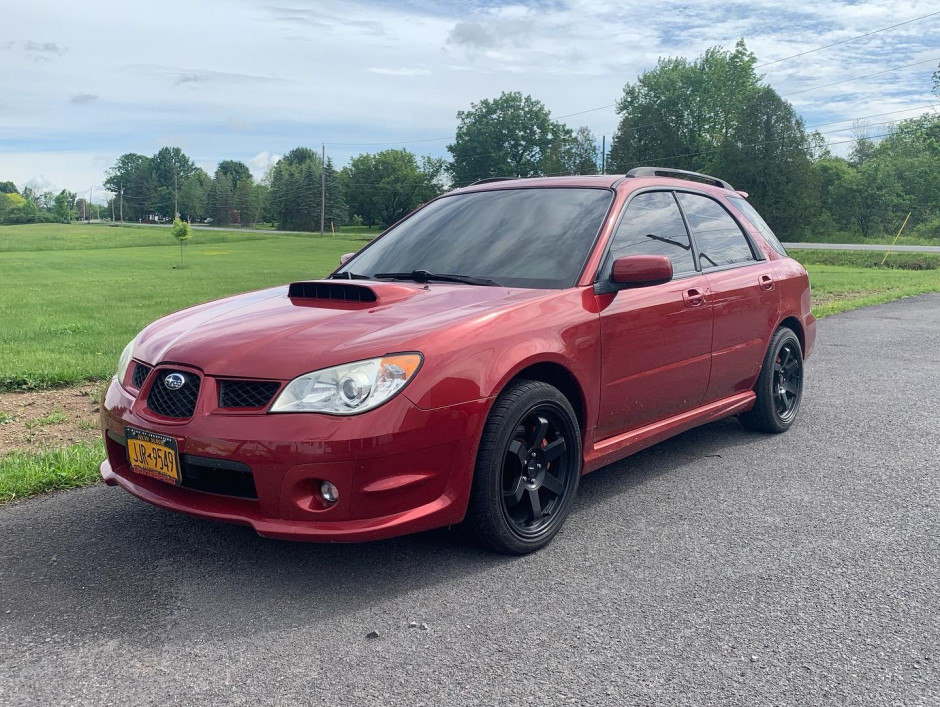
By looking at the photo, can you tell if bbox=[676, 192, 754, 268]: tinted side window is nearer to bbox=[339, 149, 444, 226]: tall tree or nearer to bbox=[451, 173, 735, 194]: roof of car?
bbox=[451, 173, 735, 194]: roof of car

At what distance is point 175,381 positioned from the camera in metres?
3.13

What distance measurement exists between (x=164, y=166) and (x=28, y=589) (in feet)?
548

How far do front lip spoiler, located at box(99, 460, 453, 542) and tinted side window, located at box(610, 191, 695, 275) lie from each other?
1.66 metres

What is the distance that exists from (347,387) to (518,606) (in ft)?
3.29

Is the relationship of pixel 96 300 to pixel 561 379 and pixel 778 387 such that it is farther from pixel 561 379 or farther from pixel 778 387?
pixel 561 379

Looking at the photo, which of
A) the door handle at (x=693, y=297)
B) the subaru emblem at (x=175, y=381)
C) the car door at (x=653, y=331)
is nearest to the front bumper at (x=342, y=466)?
the subaru emblem at (x=175, y=381)

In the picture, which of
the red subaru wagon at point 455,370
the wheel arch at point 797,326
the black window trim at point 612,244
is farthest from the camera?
the wheel arch at point 797,326

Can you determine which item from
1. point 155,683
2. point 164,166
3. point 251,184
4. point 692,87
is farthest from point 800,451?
point 164,166

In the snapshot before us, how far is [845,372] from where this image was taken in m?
7.48

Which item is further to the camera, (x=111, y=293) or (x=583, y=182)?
(x=111, y=293)

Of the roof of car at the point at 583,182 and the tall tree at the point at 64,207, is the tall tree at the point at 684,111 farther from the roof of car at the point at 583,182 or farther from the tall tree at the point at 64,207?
the tall tree at the point at 64,207

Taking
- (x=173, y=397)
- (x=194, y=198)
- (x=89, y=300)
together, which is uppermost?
(x=194, y=198)

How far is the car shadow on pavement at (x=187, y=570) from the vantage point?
9.18ft

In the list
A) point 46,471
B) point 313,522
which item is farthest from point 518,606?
point 46,471
